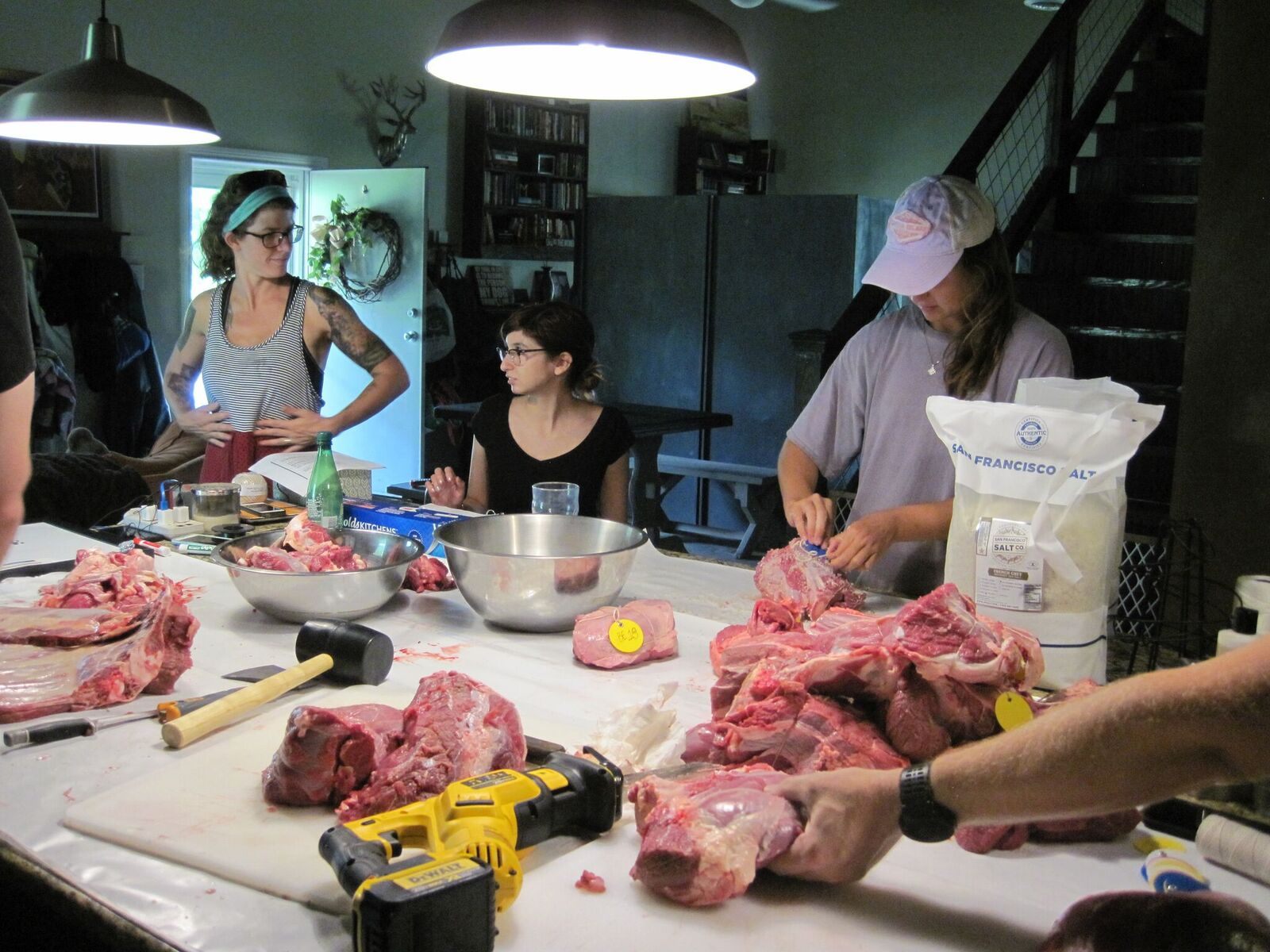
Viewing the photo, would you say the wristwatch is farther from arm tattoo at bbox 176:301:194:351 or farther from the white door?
the white door

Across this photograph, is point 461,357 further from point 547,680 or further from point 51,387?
point 547,680

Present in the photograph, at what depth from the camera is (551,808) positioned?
1.51 m

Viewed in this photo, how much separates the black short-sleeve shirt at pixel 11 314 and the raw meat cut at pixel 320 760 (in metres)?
0.70

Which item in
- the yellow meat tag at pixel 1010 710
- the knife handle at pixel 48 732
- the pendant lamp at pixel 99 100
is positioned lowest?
the knife handle at pixel 48 732

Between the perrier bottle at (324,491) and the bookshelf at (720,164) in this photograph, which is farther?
the bookshelf at (720,164)

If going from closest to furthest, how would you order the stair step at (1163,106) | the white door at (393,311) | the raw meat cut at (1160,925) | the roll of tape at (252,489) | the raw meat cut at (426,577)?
1. the raw meat cut at (1160,925)
2. the raw meat cut at (426,577)
3. the roll of tape at (252,489)
4. the stair step at (1163,106)
5. the white door at (393,311)

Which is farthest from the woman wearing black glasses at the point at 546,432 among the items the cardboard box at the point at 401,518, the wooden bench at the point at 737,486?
the wooden bench at the point at 737,486

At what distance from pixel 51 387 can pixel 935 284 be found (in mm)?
4880

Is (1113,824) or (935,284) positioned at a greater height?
(935,284)

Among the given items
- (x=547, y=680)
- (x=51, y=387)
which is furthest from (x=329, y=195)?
(x=547, y=680)

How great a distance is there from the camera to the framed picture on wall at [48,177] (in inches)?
249

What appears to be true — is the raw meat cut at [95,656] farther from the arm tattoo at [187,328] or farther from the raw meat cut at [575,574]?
the arm tattoo at [187,328]

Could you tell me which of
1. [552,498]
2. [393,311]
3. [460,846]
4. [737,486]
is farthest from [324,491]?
[393,311]

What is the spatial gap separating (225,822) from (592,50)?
1.42 meters
